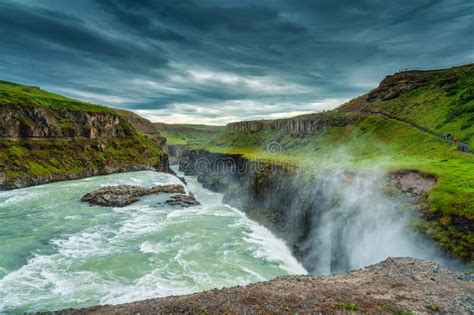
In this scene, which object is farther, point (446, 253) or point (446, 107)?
point (446, 107)

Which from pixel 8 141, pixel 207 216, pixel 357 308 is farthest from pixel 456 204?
pixel 8 141

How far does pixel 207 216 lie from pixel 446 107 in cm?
5231

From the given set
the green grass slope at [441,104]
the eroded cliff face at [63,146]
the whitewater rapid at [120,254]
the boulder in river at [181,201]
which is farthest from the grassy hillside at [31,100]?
the green grass slope at [441,104]

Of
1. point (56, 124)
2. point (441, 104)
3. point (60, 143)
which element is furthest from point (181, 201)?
point (56, 124)

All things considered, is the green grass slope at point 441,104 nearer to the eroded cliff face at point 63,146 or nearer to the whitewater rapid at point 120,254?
the whitewater rapid at point 120,254

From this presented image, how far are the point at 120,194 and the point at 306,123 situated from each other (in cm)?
6237

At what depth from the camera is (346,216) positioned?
104ft

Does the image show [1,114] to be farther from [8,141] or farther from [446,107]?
[446,107]

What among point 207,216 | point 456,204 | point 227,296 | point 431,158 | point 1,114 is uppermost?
point 1,114

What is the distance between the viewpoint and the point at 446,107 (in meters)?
60.9

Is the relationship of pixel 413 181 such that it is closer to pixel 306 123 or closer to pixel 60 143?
pixel 306 123

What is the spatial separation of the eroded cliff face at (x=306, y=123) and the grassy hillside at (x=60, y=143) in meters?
47.6

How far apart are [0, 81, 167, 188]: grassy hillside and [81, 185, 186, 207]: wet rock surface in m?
25.1

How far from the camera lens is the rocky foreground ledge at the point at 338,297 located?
47.1 feet
